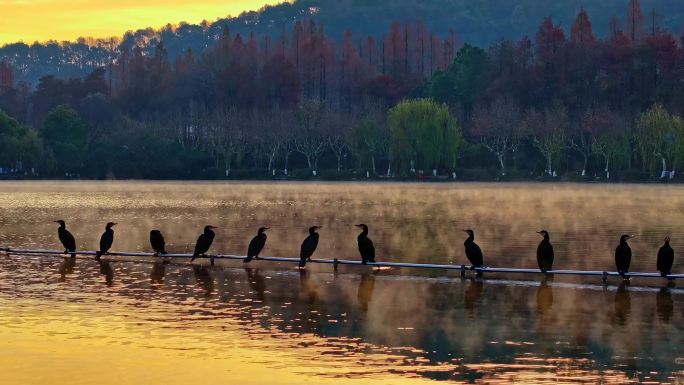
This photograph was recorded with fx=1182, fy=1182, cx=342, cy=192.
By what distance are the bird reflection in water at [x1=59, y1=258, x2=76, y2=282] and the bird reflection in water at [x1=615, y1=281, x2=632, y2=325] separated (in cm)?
1223

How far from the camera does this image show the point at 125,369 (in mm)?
A: 16094

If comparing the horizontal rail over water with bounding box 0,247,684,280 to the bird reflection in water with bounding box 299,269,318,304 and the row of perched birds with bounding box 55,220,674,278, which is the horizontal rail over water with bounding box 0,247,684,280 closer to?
the row of perched birds with bounding box 55,220,674,278

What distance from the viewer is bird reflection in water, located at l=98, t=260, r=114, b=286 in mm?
26891

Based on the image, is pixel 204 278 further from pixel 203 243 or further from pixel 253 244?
pixel 203 243

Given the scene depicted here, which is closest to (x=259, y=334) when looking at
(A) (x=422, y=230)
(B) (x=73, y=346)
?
(B) (x=73, y=346)

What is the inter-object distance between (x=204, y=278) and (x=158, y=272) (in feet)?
6.10

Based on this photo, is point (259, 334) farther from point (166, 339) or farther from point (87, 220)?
point (87, 220)

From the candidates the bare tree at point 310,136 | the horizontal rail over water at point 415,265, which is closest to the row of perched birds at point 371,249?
the horizontal rail over water at point 415,265

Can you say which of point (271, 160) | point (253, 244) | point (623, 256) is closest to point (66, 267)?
point (253, 244)

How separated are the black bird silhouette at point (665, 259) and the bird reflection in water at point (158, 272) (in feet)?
36.5

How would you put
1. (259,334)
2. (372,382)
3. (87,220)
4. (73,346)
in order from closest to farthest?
(372,382), (73,346), (259,334), (87,220)

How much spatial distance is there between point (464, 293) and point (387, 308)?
2.90m

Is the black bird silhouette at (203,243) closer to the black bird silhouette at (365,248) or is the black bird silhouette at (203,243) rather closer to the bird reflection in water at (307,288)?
the bird reflection in water at (307,288)

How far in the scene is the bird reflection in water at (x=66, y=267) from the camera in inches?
1086
